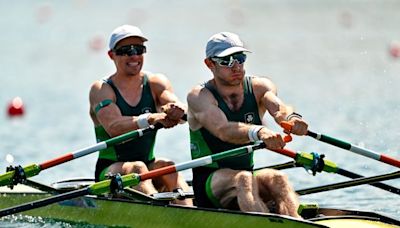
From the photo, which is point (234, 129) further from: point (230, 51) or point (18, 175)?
point (18, 175)

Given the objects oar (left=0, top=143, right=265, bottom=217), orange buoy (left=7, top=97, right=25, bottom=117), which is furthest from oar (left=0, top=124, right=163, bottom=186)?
orange buoy (left=7, top=97, right=25, bottom=117)

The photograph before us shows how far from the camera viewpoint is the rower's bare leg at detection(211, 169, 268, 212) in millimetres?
10031

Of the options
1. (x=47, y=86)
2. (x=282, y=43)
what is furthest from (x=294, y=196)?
(x=282, y=43)

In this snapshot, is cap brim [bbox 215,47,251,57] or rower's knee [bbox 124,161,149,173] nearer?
cap brim [bbox 215,47,251,57]

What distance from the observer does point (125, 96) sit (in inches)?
477

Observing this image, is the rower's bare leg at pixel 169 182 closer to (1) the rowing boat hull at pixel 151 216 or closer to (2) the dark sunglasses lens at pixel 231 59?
(1) the rowing boat hull at pixel 151 216

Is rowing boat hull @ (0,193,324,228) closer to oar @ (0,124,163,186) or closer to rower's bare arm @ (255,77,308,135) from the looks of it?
oar @ (0,124,163,186)

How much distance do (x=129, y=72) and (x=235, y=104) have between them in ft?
6.29

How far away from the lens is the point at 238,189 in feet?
33.2

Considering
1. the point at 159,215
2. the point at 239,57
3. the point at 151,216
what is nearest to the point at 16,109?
the point at 151,216

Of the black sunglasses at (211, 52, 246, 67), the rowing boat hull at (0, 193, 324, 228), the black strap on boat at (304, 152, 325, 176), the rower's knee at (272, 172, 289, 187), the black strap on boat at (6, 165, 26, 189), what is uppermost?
the black sunglasses at (211, 52, 246, 67)

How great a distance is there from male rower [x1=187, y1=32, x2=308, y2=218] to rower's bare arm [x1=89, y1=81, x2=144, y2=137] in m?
1.18

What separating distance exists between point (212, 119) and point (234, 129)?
273 millimetres

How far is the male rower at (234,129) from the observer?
10.1 m
